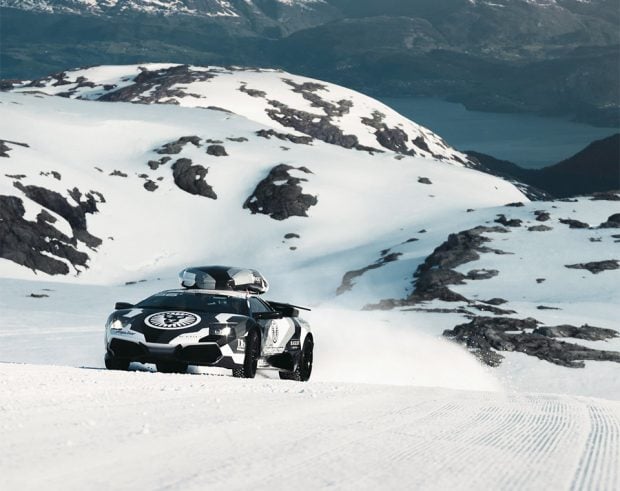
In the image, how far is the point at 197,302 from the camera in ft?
53.7

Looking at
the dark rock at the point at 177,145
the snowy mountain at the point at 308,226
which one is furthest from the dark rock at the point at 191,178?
the dark rock at the point at 177,145

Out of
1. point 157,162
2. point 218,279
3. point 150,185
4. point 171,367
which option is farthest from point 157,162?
point 171,367

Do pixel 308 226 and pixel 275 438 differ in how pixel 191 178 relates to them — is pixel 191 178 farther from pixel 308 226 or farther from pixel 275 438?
pixel 275 438

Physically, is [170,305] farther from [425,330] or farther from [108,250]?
[108,250]

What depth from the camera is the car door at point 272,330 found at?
16719 millimetres

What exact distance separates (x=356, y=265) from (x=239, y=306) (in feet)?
215

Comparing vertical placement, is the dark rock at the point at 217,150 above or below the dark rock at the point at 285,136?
below

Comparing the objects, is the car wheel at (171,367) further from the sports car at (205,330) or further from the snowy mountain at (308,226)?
the snowy mountain at (308,226)

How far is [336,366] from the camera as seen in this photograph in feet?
88.5

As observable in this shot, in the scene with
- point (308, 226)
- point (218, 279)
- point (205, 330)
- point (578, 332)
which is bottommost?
point (308, 226)

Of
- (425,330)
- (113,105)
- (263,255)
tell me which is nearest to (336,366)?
(425,330)

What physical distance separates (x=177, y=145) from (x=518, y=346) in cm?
8537

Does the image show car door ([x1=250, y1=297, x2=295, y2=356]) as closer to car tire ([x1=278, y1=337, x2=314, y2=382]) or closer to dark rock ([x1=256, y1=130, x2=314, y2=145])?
car tire ([x1=278, y1=337, x2=314, y2=382])

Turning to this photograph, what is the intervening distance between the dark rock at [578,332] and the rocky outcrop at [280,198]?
2413 inches
